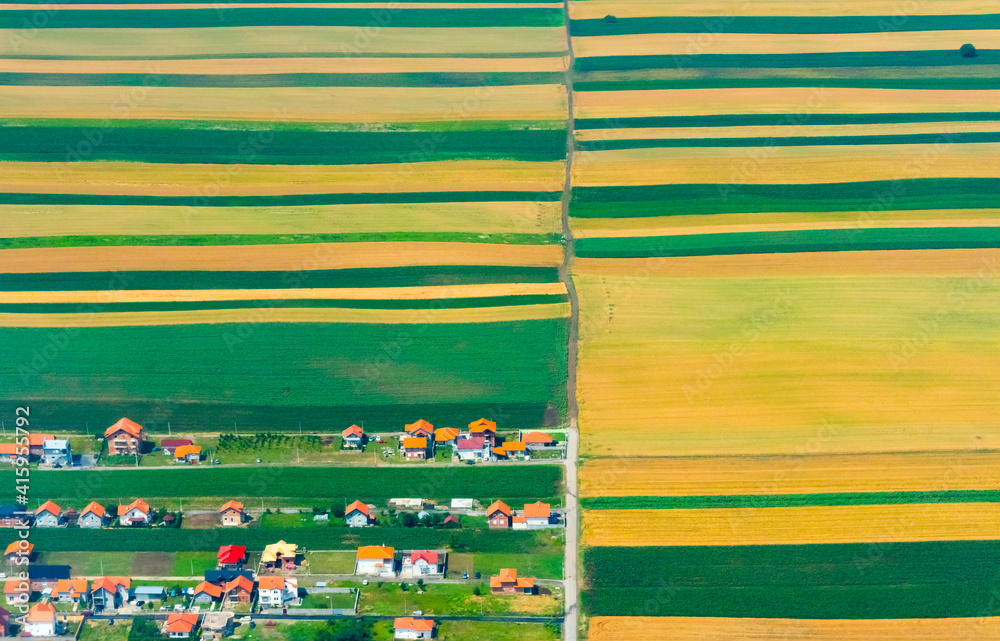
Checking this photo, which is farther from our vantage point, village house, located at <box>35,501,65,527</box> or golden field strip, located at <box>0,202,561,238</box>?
golden field strip, located at <box>0,202,561,238</box>

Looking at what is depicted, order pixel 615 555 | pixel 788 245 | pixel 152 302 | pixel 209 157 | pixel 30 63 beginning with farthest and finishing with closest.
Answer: pixel 30 63
pixel 209 157
pixel 788 245
pixel 152 302
pixel 615 555

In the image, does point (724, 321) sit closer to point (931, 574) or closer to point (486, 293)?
point (486, 293)

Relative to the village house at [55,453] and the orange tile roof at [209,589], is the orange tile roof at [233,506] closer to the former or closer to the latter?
the orange tile roof at [209,589]

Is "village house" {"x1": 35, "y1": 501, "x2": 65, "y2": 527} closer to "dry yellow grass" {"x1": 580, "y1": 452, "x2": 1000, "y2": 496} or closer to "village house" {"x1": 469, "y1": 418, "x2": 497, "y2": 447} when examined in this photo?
"village house" {"x1": 469, "y1": 418, "x2": 497, "y2": 447}

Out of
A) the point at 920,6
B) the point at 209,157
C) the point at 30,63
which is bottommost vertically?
the point at 209,157

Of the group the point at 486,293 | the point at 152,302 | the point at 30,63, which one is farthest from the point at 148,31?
the point at 486,293

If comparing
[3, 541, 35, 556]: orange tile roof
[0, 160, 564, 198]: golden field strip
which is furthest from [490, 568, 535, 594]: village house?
[0, 160, 564, 198]: golden field strip

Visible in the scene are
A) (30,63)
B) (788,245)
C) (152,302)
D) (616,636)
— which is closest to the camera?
(616,636)

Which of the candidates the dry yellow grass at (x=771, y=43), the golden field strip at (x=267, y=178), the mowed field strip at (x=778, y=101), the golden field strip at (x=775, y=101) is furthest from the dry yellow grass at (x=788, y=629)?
the dry yellow grass at (x=771, y=43)
